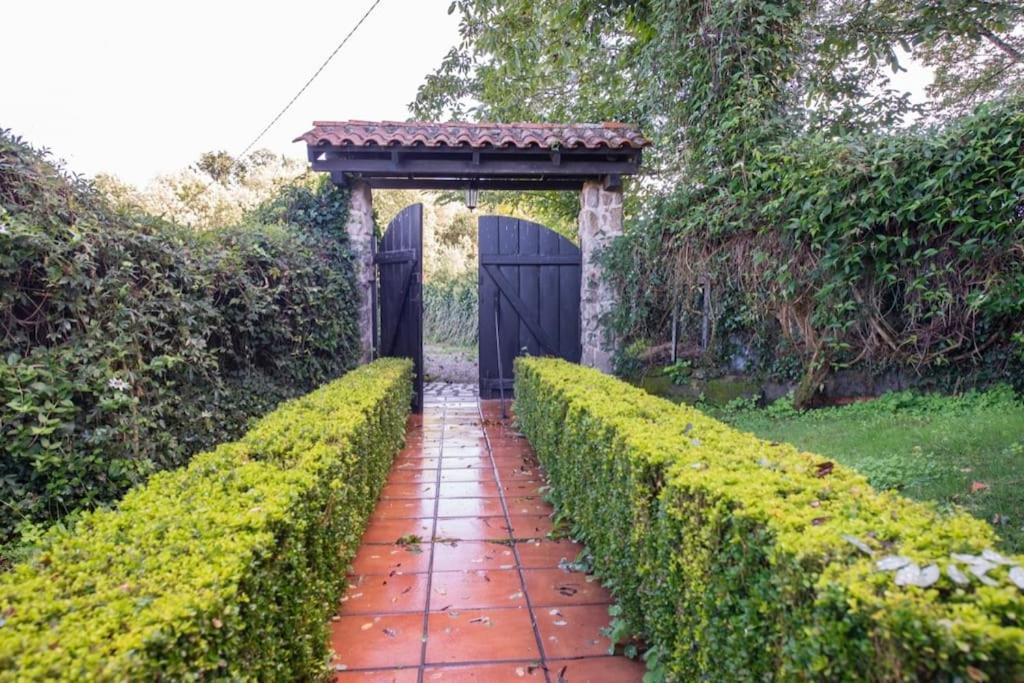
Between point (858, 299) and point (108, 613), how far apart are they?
5.00 meters

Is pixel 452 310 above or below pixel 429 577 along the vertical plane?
above

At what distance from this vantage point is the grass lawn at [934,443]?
2.75 metres

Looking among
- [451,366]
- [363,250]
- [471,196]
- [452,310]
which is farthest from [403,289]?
[452,310]

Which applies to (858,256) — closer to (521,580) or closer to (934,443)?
(934,443)

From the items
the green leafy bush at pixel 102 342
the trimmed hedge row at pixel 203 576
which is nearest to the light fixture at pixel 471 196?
the green leafy bush at pixel 102 342

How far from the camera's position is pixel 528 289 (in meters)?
7.04

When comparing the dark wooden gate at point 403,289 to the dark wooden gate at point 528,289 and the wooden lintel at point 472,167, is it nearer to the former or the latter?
the wooden lintel at point 472,167

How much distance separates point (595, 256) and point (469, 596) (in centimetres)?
458

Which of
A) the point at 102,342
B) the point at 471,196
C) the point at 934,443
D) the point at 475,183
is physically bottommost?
the point at 934,443

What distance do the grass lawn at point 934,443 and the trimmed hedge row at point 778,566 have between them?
1.24 metres

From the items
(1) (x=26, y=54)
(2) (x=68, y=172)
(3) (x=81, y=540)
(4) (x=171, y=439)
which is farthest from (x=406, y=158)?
(1) (x=26, y=54)

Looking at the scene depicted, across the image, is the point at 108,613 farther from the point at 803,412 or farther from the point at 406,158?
the point at 406,158

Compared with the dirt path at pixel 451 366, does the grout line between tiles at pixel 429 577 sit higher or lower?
lower

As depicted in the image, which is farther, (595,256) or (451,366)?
(451,366)
